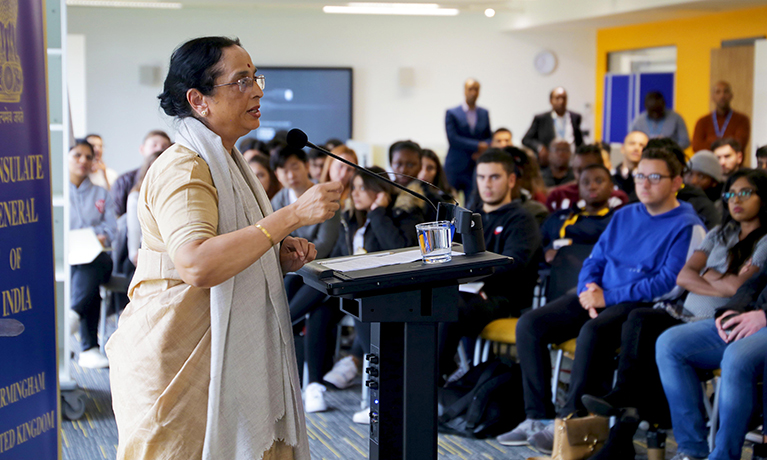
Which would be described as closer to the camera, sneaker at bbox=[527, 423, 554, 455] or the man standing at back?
sneaker at bbox=[527, 423, 554, 455]

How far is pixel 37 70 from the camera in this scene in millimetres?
2064

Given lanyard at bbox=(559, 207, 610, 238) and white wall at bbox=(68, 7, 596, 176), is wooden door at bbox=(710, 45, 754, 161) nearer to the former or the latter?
white wall at bbox=(68, 7, 596, 176)

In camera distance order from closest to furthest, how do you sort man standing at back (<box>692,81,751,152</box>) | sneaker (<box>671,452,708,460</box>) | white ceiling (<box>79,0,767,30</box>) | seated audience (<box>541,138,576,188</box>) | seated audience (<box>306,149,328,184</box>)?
sneaker (<box>671,452,708,460</box>) < seated audience (<box>306,149,328,184</box>) < seated audience (<box>541,138,576,188</box>) < man standing at back (<box>692,81,751,152</box>) < white ceiling (<box>79,0,767,30</box>)

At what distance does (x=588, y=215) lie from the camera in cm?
402

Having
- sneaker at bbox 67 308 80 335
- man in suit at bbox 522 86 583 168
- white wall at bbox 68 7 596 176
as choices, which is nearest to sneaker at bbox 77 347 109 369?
sneaker at bbox 67 308 80 335

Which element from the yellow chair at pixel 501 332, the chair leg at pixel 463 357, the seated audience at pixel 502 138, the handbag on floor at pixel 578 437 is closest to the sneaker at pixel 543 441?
the handbag on floor at pixel 578 437

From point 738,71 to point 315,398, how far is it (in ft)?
21.2

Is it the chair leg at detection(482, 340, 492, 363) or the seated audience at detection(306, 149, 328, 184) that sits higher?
the seated audience at detection(306, 149, 328, 184)

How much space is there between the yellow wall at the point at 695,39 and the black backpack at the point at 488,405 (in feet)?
21.0

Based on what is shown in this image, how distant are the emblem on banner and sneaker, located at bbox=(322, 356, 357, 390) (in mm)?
2170

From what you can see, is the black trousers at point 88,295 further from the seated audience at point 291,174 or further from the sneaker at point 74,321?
the seated audience at point 291,174

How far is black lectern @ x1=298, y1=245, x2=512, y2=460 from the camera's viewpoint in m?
1.63

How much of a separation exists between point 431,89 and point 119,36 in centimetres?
418

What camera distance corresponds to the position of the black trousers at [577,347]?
289 centimetres
